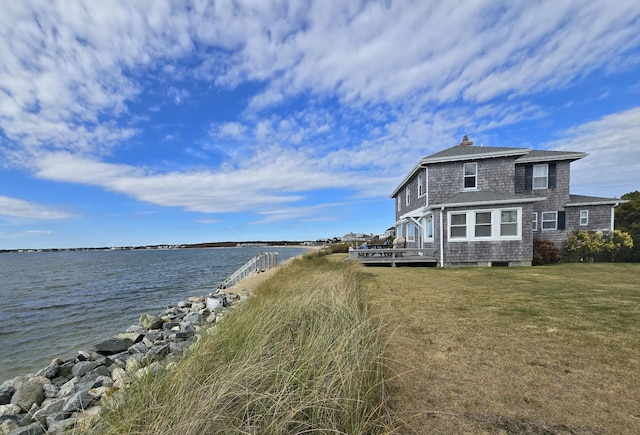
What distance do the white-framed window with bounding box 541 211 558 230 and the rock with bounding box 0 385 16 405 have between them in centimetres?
2076

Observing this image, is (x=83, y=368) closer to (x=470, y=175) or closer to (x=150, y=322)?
(x=150, y=322)

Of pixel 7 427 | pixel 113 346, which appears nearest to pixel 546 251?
pixel 113 346

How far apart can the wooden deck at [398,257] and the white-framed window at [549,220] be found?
23.6 ft

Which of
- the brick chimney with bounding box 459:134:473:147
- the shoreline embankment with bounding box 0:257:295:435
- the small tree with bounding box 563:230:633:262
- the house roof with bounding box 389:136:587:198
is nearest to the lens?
the shoreline embankment with bounding box 0:257:295:435

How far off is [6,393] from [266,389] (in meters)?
5.31

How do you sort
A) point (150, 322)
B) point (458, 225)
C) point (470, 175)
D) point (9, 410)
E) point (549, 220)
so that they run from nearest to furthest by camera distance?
point (9, 410) → point (150, 322) → point (458, 225) → point (470, 175) → point (549, 220)

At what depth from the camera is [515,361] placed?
3.70 m

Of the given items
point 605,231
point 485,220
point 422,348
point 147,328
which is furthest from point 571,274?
point 147,328

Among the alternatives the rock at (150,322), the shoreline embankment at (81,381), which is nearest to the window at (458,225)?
the shoreline embankment at (81,381)

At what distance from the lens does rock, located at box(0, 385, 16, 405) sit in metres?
4.73

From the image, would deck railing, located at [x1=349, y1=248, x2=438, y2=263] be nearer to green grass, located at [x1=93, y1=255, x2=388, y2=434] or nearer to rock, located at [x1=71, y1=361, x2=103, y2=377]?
green grass, located at [x1=93, y1=255, x2=388, y2=434]

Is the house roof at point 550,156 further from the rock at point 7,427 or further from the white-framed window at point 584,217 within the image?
the rock at point 7,427

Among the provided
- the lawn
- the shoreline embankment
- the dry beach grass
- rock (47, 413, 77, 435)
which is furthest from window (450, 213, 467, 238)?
rock (47, 413, 77, 435)

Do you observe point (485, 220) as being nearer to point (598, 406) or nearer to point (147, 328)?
point (598, 406)
